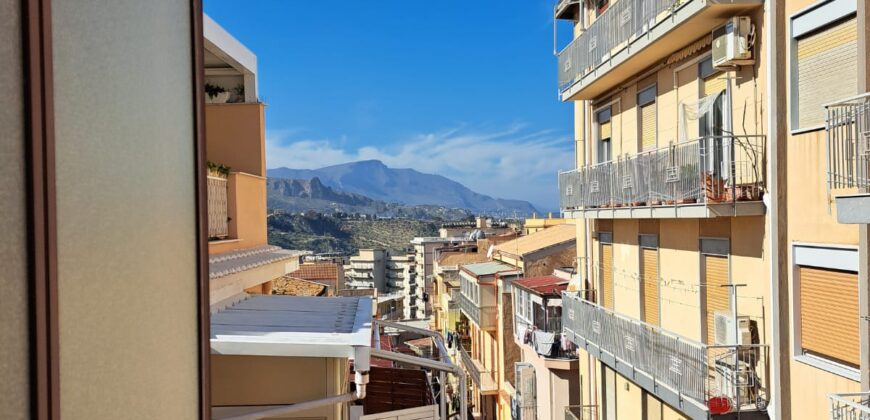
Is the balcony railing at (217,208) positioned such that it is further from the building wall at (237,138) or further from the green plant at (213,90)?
the green plant at (213,90)

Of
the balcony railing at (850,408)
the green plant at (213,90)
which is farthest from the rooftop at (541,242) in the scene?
the balcony railing at (850,408)

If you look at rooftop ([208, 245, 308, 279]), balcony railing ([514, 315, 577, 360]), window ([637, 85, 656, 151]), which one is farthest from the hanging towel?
rooftop ([208, 245, 308, 279])

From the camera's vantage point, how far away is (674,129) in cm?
1173

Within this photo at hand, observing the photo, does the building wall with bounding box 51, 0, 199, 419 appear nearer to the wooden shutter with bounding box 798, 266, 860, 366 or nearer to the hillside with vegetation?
the wooden shutter with bounding box 798, 266, 860, 366

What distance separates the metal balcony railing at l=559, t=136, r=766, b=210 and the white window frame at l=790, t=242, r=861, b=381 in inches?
43.2

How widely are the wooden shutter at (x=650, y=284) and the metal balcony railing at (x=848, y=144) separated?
5.69 metres

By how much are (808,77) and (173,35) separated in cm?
742

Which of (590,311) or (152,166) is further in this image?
(590,311)

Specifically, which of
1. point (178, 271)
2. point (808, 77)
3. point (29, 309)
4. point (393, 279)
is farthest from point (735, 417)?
point (393, 279)

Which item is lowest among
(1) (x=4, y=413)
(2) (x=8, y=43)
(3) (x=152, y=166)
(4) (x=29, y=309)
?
(1) (x=4, y=413)

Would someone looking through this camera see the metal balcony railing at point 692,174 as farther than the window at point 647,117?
No

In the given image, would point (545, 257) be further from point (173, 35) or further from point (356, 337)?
point (173, 35)

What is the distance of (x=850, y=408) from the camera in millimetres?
7039

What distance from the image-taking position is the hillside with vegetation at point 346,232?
14162 centimetres
